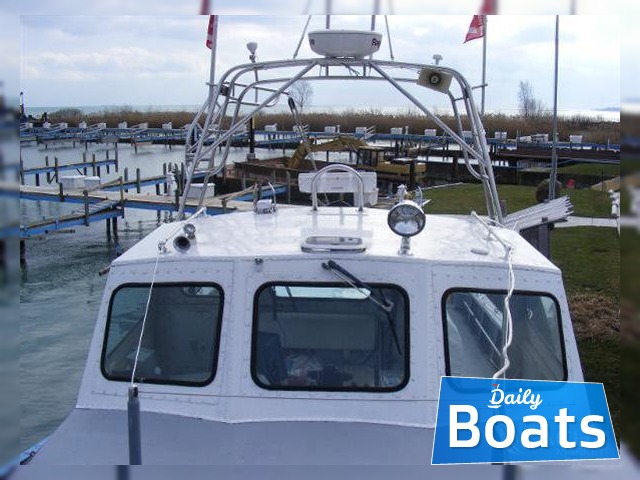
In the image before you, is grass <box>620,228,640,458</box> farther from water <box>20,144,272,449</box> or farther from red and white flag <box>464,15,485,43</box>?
red and white flag <box>464,15,485,43</box>

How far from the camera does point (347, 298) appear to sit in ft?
14.8

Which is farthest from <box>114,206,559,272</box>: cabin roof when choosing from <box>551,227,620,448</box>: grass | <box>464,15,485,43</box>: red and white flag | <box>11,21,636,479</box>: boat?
<box>464,15,485,43</box>: red and white flag

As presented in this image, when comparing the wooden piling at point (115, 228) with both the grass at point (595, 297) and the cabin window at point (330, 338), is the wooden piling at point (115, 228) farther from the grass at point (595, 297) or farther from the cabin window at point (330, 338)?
the cabin window at point (330, 338)

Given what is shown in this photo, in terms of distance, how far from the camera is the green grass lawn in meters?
18.5

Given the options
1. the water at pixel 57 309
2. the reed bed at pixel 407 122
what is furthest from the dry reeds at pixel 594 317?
the reed bed at pixel 407 122

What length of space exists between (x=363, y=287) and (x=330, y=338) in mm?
380

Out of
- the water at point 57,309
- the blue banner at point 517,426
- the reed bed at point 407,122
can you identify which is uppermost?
the reed bed at point 407,122

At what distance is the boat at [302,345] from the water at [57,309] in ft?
8.82

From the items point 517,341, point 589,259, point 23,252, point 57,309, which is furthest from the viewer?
point 23,252

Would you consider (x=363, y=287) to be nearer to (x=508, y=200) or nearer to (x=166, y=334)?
(x=166, y=334)

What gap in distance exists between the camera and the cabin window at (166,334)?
4453 millimetres

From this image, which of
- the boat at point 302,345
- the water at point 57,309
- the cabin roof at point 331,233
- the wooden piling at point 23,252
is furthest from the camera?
the wooden piling at point 23,252

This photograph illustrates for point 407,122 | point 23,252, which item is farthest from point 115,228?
point 407,122

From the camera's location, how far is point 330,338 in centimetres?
→ 436
